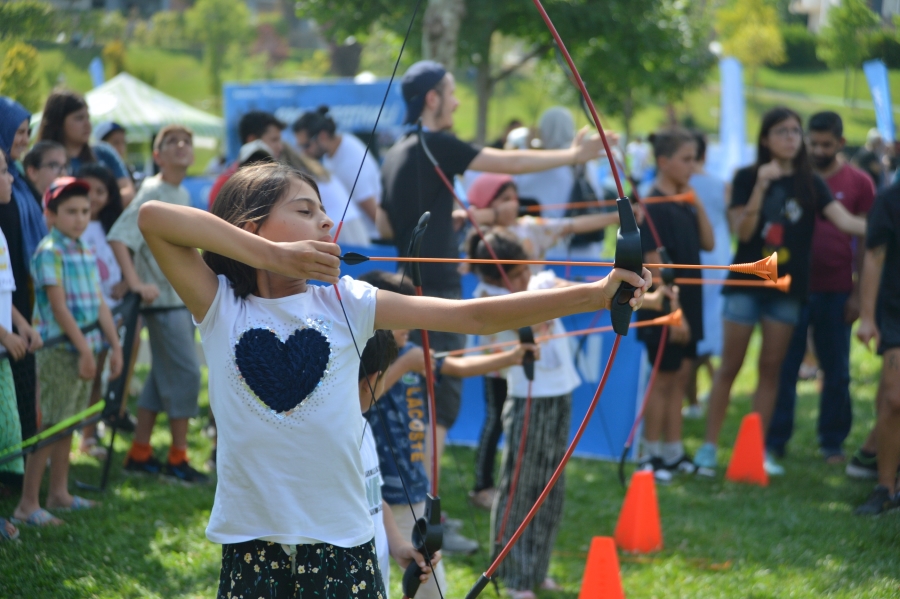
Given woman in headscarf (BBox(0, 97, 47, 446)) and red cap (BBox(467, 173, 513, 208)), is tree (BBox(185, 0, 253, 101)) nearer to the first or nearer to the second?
red cap (BBox(467, 173, 513, 208))

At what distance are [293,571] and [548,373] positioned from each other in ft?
6.32

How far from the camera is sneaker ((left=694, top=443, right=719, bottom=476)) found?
536 cm

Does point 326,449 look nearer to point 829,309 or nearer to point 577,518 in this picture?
point 577,518

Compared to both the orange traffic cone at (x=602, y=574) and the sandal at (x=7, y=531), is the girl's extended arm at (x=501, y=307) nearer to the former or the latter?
the orange traffic cone at (x=602, y=574)

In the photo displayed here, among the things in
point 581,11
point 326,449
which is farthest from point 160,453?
point 581,11

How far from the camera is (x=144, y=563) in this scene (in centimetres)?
369

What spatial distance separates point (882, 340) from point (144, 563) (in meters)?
3.48

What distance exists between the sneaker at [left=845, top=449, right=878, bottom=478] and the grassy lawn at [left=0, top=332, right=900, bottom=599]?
0.09 m

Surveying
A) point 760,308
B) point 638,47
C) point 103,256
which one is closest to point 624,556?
point 760,308

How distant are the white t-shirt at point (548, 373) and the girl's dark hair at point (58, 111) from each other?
8.85ft

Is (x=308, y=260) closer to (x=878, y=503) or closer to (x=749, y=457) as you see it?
(x=878, y=503)

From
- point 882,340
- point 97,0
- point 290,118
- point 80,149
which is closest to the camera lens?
point 882,340

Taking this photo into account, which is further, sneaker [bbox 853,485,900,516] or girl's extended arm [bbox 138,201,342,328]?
sneaker [bbox 853,485,900,516]

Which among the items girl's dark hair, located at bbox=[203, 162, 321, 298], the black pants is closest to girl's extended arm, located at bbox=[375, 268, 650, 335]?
girl's dark hair, located at bbox=[203, 162, 321, 298]
